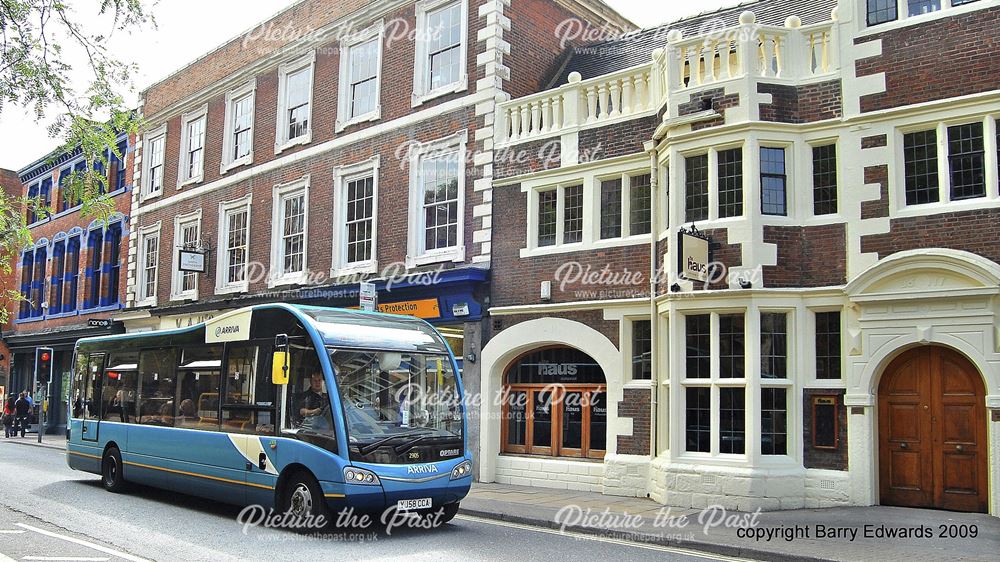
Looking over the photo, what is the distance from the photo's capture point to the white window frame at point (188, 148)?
26.7m

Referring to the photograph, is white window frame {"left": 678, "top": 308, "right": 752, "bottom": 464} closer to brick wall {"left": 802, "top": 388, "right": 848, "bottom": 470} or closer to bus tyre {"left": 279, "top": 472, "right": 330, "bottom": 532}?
brick wall {"left": 802, "top": 388, "right": 848, "bottom": 470}

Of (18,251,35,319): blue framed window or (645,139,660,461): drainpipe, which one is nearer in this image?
(645,139,660,461): drainpipe

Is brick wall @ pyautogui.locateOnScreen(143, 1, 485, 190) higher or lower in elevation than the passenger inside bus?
higher

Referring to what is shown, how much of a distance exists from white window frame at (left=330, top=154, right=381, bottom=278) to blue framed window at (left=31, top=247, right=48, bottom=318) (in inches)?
836

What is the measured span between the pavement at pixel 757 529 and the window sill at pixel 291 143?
11619 millimetres

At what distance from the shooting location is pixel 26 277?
38031 mm

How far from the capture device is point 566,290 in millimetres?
16000

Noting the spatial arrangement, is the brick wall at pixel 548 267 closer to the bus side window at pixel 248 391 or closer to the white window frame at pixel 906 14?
the white window frame at pixel 906 14

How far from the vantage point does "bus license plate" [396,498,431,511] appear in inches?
416

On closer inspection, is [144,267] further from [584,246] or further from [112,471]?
[584,246]

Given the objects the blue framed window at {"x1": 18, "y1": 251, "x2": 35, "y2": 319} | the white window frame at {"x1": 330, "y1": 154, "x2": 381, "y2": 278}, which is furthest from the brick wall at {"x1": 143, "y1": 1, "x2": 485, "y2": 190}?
the blue framed window at {"x1": 18, "y1": 251, "x2": 35, "y2": 319}

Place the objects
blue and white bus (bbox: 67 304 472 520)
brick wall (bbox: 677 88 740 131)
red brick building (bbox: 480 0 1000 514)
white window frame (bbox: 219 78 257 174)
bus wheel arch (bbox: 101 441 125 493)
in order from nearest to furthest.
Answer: blue and white bus (bbox: 67 304 472 520) → red brick building (bbox: 480 0 1000 514) → brick wall (bbox: 677 88 740 131) → bus wheel arch (bbox: 101 441 125 493) → white window frame (bbox: 219 78 257 174)

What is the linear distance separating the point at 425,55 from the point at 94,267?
758 inches

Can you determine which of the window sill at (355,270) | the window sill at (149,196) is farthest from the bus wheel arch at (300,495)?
the window sill at (149,196)
